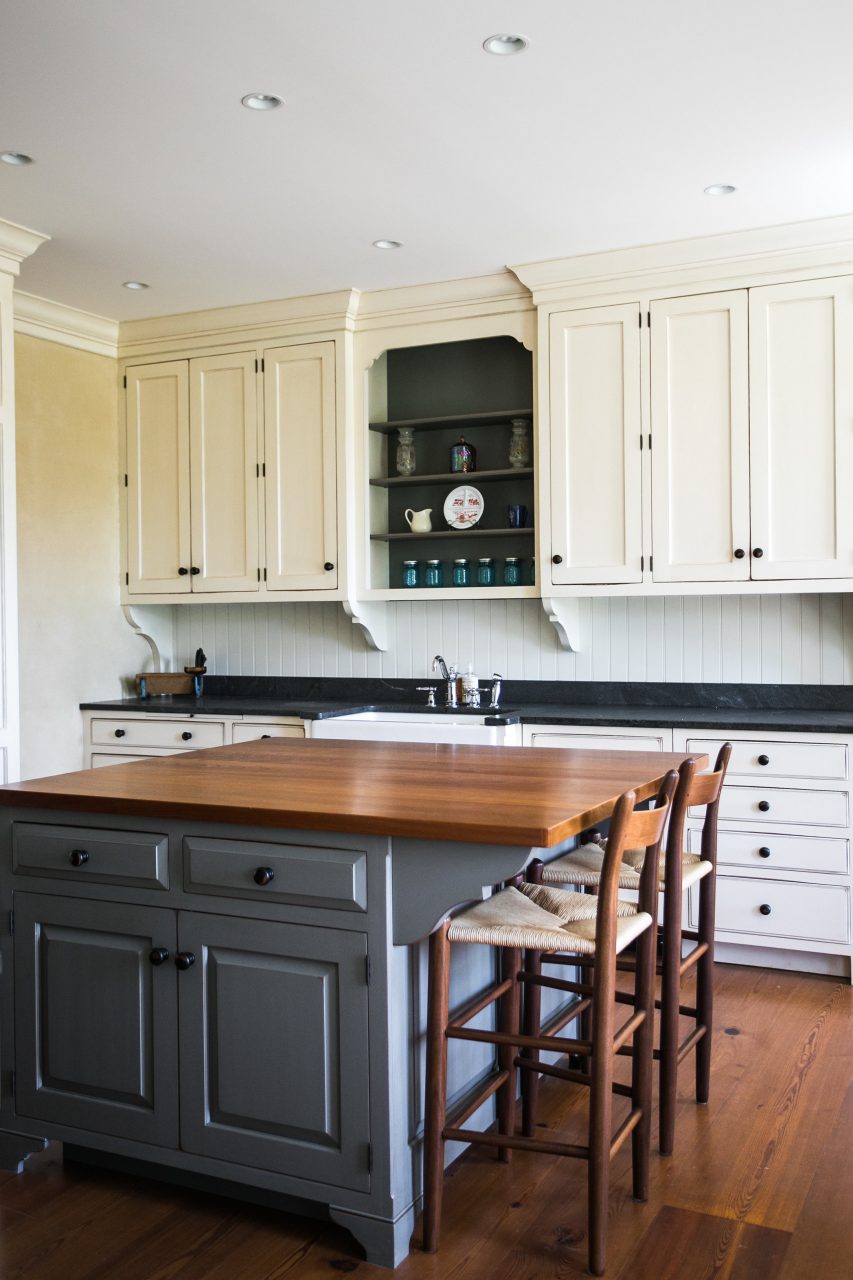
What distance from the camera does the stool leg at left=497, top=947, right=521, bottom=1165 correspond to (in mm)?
2451

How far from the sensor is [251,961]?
2.24 m

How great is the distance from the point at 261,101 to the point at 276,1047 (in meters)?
2.40

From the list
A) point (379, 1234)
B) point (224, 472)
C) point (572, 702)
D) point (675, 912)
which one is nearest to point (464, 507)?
point (572, 702)

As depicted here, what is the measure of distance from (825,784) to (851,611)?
2.74ft

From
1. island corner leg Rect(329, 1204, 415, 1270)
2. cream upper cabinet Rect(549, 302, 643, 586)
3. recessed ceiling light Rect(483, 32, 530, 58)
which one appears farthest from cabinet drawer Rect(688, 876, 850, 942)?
recessed ceiling light Rect(483, 32, 530, 58)

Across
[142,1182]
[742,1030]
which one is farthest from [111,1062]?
[742,1030]

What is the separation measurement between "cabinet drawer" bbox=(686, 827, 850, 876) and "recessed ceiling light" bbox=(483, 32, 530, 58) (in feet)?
8.30

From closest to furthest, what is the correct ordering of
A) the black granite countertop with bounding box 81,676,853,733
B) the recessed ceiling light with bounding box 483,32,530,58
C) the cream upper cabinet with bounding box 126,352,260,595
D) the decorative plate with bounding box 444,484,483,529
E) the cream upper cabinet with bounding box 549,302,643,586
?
the recessed ceiling light with bounding box 483,32,530,58
the black granite countertop with bounding box 81,676,853,733
the cream upper cabinet with bounding box 549,302,643,586
the decorative plate with bounding box 444,484,483,529
the cream upper cabinet with bounding box 126,352,260,595

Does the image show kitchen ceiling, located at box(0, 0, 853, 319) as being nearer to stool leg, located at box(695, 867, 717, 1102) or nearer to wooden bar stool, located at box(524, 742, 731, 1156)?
wooden bar stool, located at box(524, 742, 731, 1156)

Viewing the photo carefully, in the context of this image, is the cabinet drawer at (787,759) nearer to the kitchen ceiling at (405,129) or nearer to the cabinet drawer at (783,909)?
the cabinet drawer at (783,909)

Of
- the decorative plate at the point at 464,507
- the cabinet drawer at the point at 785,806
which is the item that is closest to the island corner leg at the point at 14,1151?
the cabinet drawer at the point at 785,806

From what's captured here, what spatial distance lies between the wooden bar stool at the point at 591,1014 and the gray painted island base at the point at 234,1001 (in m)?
0.07

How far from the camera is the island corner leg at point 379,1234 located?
2078 millimetres

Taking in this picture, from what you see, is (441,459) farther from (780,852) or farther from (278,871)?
(278,871)
